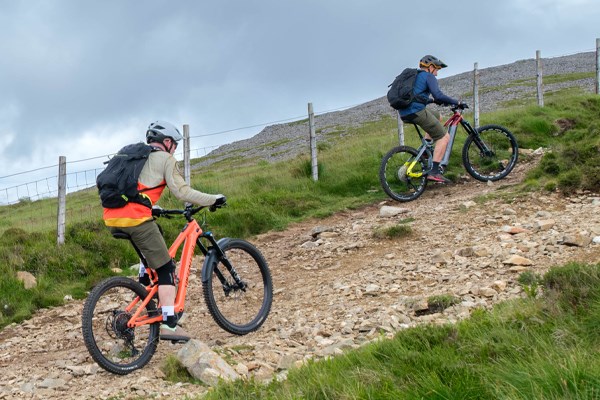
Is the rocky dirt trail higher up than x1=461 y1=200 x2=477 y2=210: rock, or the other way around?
x1=461 y1=200 x2=477 y2=210: rock

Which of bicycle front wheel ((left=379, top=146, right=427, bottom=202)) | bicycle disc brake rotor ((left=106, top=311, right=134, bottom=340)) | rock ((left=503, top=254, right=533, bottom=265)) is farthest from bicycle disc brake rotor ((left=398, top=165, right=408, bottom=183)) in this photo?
bicycle disc brake rotor ((left=106, top=311, right=134, bottom=340))

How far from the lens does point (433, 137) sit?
41.3 ft

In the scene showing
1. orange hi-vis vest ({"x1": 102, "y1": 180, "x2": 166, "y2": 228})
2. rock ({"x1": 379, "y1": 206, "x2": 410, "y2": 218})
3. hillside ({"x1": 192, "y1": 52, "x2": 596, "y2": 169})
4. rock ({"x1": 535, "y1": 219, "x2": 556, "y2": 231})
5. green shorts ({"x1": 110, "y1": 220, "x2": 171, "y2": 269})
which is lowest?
rock ({"x1": 535, "y1": 219, "x2": 556, "y2": 231})

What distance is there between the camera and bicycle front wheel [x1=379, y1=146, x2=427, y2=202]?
1250 cm

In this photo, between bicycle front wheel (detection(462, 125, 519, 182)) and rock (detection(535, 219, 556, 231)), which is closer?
rock (detection(535, 219, 556, 231))

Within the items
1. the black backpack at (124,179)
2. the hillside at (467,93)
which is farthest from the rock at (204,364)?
the hillside at (467,93)

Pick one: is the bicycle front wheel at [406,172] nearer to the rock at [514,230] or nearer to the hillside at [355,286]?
the hillside at [355,286]

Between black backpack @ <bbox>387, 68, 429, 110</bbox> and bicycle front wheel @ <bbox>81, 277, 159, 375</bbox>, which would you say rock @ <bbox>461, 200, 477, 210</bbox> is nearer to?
black backpack @ <bbox>387, 68, 429, 110</bbox>

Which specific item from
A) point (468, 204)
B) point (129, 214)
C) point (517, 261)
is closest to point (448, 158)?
A: point (468, 204)

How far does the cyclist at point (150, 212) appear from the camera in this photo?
6.07 metres

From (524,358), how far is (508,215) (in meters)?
6.28

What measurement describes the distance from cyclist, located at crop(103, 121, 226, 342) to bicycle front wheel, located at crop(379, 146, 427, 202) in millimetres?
6664

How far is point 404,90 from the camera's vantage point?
12.0 meters

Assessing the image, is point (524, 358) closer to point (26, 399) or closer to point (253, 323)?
point (253, 323)
